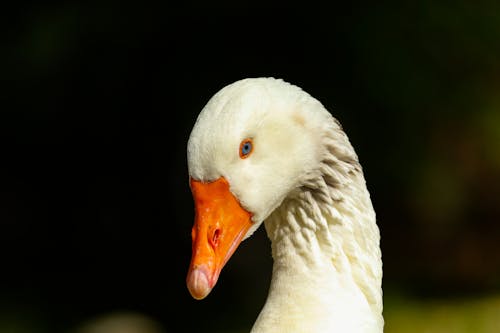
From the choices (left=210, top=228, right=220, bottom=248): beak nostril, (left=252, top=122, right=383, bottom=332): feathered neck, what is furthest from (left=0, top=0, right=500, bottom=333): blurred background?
(left=210, top=228, right=220, bottom=248): beak nostril

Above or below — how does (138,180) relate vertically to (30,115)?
below

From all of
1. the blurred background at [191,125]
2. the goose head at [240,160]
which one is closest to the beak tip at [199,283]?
the goose head at [240,160]

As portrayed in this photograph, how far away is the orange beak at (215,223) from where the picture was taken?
2508 mm

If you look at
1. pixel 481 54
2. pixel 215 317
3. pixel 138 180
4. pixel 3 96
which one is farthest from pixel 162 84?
pixel 481 54

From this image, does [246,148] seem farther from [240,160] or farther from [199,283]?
[199,283]

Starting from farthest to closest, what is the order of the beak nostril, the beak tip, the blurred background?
1. the blurred background
2. the beak nostril
3. the beak tip

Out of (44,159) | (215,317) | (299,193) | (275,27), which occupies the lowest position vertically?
(215,317)

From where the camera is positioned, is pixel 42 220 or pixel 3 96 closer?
pixel 3 96

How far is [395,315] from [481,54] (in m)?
2.34

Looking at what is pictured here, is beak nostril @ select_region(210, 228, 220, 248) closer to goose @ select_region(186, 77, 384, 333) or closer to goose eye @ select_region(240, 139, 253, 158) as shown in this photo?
goose @ select_region(186, 77, 384, 333)

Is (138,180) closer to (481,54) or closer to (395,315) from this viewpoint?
(395,315)

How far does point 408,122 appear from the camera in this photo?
6.74 meters

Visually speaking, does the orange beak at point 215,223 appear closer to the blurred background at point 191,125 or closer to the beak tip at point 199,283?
the beak tip at point 199,283

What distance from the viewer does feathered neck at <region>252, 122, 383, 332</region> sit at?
276 cm
